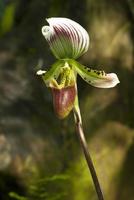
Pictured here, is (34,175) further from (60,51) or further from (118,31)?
(60,51)

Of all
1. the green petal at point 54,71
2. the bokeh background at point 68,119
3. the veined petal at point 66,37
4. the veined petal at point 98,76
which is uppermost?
the veined petal at point 66,37

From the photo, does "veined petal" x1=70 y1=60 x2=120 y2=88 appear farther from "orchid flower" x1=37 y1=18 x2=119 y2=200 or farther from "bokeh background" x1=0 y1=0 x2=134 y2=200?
"bokeh background" x1=0 y1=0 x2=134 y2=200

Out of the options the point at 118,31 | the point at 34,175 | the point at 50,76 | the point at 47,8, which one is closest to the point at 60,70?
the point at 50,76

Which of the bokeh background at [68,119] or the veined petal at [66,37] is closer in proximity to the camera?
the veined petal at [66,37]

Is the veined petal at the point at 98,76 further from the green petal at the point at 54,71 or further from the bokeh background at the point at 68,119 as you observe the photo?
the bokeh background at the point at 68,119

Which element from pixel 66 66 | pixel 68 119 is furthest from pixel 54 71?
pixel 68 119

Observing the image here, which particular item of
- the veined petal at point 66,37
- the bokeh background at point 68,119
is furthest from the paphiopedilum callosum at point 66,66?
the bokeh background at point 68,119
